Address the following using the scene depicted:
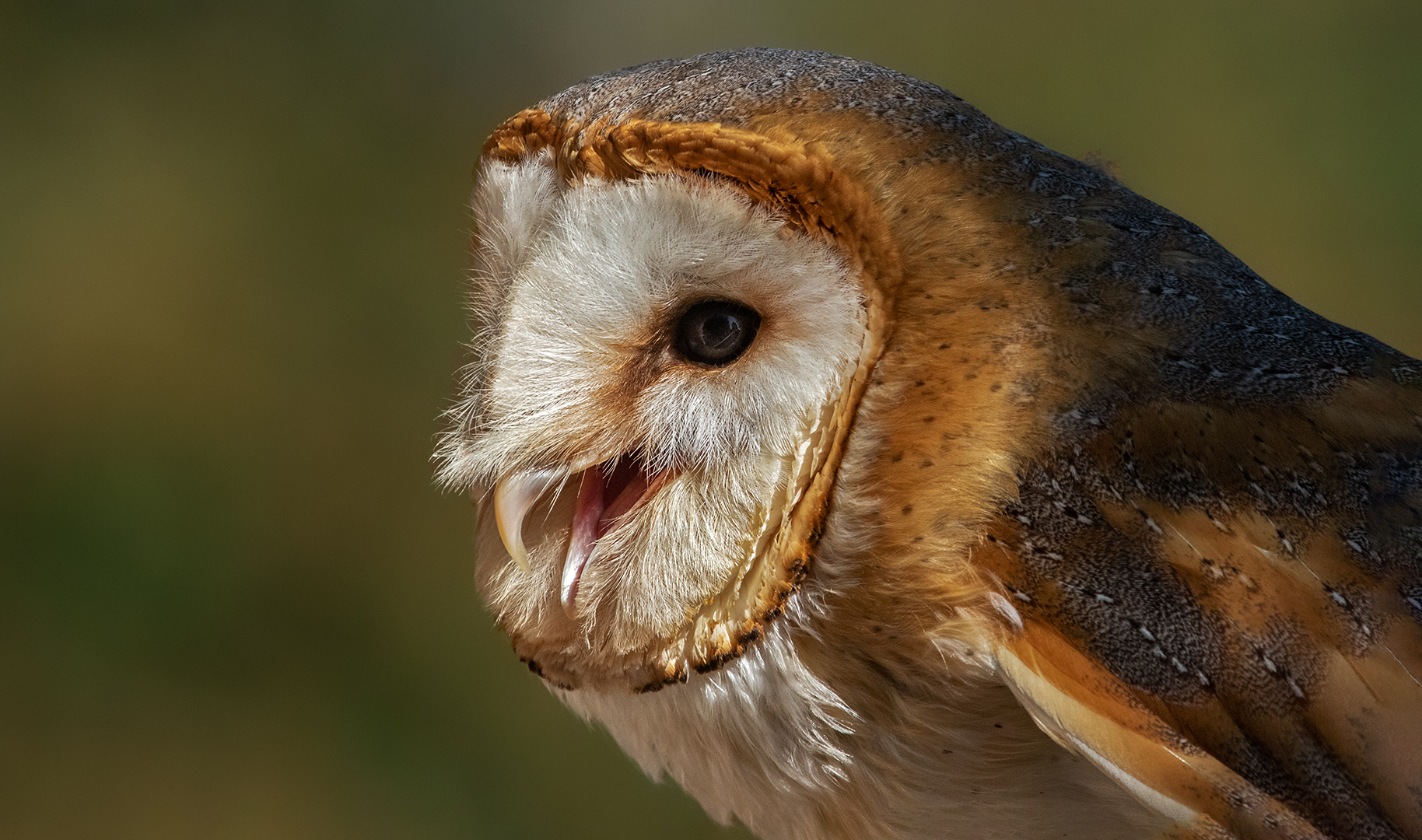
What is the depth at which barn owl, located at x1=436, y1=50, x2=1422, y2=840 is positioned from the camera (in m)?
0.68

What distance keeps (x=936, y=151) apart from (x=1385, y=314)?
2005 millimetres

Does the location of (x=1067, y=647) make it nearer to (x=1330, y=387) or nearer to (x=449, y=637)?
(x=1330, y=387)

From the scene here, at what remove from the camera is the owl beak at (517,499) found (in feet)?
2.82

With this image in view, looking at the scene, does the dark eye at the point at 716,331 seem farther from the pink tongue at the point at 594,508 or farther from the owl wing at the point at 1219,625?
the owl wing at the point at 1219,625

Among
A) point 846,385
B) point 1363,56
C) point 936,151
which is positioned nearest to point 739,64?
point 936,151

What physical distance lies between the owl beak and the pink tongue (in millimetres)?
32

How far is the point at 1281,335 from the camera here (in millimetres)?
791

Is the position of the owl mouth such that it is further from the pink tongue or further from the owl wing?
the owl wing

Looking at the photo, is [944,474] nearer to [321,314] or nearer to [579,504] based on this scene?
[579,504]

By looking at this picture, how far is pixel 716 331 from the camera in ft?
2.54

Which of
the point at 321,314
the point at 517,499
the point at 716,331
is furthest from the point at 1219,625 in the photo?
the point at 321,314

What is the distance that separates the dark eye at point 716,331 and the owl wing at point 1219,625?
0.22 meters

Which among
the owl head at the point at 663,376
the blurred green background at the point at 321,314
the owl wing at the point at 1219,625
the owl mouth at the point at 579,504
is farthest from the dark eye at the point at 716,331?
the blurred green background at the point at 321,314

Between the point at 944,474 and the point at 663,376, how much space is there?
0.22 metres
